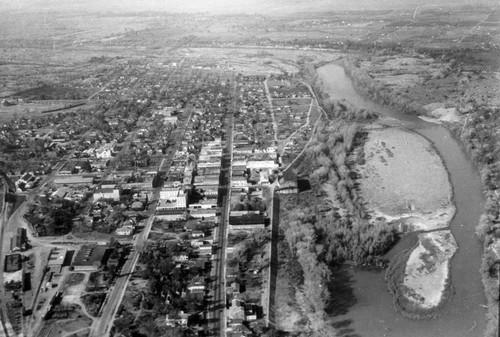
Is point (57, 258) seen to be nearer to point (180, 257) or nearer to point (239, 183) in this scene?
point (180, 257)

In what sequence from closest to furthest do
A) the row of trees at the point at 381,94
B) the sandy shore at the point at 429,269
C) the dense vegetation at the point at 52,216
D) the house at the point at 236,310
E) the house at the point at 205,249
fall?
the house at the point at 236,310, the sandy shore at the point at 429,269, the house at the point at 205,249, the dense vegetation at the point at 52,216, the row of trees at the point at 381,94

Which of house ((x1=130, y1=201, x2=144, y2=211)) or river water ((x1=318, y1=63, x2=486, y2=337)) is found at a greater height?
house ((x1=130, y1=201, x2=144, y2=211))

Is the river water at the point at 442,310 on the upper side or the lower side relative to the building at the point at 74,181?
lower

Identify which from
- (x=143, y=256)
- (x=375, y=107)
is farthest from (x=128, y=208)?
(x=375, y=107)

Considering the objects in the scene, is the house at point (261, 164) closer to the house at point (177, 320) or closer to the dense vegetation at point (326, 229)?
the dense vegetation at point (326, 229)

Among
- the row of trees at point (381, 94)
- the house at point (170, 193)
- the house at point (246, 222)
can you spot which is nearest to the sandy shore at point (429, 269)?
the house at point (246, 222)

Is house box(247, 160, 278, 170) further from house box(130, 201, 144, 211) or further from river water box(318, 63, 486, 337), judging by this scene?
river water box(318, 63, 486, 337)

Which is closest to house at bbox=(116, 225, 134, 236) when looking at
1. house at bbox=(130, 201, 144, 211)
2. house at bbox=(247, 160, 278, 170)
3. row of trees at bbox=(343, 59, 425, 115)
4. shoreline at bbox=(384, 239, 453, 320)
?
house at bbox=(130, 201, 144, 211)

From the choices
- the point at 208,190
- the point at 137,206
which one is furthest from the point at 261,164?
the point at 137,206

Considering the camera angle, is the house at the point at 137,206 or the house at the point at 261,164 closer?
the house at the point at 137,206

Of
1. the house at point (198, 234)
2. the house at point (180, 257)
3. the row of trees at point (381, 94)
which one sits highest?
the row of trees at point (381, 94)
